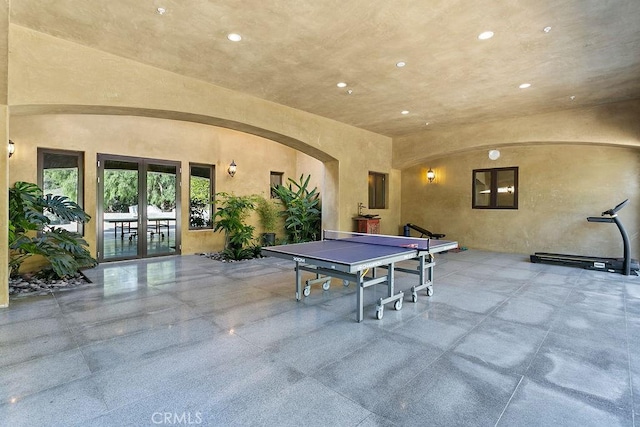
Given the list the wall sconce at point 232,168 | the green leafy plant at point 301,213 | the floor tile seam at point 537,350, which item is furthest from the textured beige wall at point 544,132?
the floor tile seam at point 537,350

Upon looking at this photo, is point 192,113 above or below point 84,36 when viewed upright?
below

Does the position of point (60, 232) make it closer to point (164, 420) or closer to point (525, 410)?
point (164, 420)

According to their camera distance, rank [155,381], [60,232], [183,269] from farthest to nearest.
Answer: [183,269] → [60,232] → [155,381]

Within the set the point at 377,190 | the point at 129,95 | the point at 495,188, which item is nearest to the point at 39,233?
the point at 129,95

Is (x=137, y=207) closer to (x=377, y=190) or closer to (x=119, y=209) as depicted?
(x=119, y=209)

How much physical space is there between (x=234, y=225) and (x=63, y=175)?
3600 mm

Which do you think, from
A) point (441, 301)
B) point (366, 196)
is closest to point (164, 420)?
point (441, 301)

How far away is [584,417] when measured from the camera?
198cm

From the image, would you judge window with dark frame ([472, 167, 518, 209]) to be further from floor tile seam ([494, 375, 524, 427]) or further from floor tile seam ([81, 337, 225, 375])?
floor tile seam ([81, 337, 225, 375])

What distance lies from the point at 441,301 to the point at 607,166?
614 centimetres

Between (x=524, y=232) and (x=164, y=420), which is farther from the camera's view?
(x=524, y=232)
